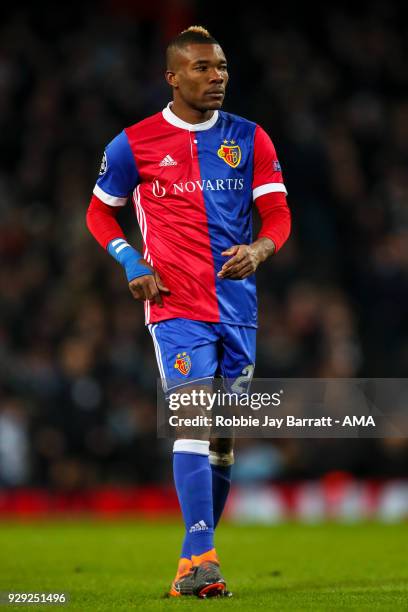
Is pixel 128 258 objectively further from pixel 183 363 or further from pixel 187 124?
pixel 187 124

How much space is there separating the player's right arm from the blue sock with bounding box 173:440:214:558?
2.29 feet

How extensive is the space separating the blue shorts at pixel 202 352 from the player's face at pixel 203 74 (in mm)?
1022

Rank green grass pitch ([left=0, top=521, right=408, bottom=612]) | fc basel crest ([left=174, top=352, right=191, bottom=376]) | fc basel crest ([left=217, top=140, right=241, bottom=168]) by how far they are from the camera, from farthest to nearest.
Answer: fc basel crest ([left=217, top=140, right=241, bottom=168]) < fc basel crest ([left=174, top=352, right=191, bottom=376]) < green grass pitch ([left=0, top=521, right=408, bottom=612])

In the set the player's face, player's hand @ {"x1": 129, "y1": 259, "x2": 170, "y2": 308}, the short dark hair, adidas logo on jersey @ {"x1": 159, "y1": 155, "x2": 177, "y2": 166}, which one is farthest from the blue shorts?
the short dark hair

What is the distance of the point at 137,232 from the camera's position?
14.6 metres

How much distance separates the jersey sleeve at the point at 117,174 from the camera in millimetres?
6152

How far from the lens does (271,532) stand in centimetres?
1095

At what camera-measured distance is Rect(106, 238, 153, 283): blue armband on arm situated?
5.96 meters

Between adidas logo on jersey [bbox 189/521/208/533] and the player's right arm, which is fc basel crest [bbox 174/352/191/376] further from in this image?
adidas logo on jersey [bbox 189/521/208/533]

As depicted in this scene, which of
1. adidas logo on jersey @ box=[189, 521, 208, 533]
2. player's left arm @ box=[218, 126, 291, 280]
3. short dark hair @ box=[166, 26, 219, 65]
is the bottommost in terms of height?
adidas logo on jersey @ box=[189, 521, 208, 533]

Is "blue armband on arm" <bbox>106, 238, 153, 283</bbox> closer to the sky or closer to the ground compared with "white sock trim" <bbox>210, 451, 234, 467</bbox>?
closer to the sky

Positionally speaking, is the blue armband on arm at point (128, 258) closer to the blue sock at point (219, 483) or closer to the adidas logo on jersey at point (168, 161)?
the adidas logo on jersey at point (168, 161)

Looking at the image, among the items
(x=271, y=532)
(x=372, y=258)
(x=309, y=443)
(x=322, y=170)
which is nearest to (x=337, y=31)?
(x=322, y=170)

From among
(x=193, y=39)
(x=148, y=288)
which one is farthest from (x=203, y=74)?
(x=148, y=288)
